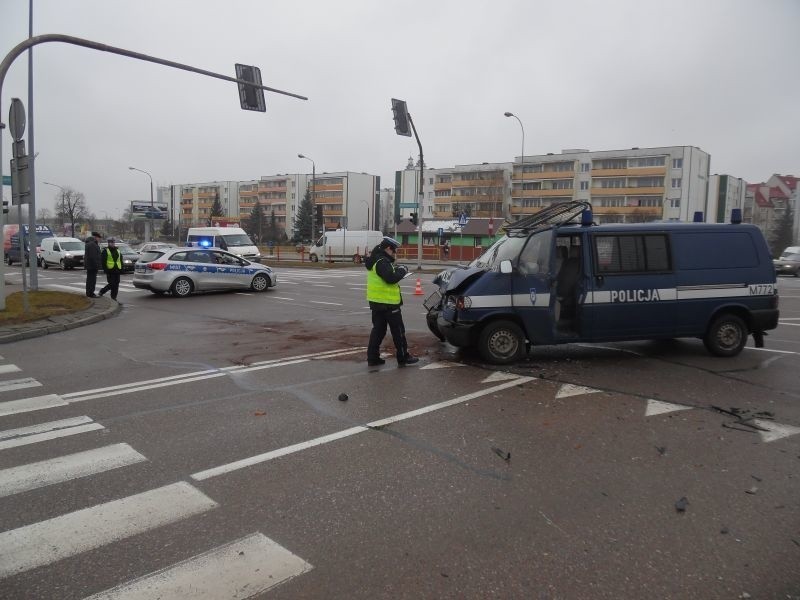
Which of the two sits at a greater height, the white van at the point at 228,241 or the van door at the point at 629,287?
the white van at the point at 228,241

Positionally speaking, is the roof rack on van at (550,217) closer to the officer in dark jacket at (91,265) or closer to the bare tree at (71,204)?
the officer in dark jacket at (91,265)

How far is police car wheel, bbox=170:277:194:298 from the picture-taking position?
57.6 feet

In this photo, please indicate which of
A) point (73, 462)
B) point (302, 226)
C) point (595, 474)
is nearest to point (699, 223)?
point (595, 474)

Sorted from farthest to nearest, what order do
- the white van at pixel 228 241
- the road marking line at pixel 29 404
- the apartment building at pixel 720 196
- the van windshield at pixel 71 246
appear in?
the apartment building at pixel 720 196 → the white van at pixel 228 241 → the van windshield at pixel 71 246 → the road marking line at pixel 29 404

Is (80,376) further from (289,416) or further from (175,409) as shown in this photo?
(289,416)

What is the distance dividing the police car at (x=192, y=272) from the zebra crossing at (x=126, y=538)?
1334cm

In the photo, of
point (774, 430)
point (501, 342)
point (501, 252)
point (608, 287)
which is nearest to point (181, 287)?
point (501, 252)

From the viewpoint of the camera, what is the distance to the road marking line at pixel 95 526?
Answer: 10.4ft

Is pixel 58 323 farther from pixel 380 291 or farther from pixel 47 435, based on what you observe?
pixel 380 291

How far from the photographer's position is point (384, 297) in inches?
309

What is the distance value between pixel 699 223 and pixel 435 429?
5.77 m

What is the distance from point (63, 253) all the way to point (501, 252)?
98.6ft

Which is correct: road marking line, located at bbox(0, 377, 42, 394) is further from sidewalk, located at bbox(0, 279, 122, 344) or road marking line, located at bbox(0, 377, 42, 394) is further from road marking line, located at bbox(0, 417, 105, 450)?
sidewalk, located at bbox(0, 279, 122, 344)

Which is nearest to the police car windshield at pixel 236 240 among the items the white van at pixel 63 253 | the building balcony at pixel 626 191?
the white van at pixel 63 253
